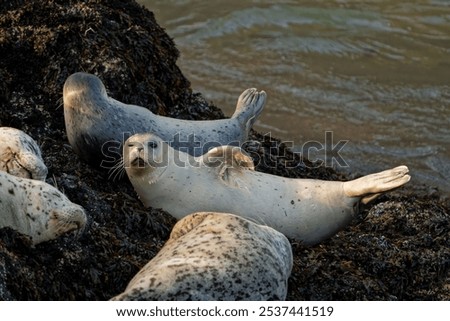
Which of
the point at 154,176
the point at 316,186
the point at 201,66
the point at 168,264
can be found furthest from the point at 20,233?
the point at 201,66

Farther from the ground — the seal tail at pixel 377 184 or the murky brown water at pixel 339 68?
the seal tail at pixel 377 184

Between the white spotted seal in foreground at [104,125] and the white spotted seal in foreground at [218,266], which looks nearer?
the white spotted seal in foreground at [218,266]

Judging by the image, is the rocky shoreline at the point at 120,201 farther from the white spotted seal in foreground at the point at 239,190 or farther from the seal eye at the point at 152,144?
the seal eye at the point at 152,144

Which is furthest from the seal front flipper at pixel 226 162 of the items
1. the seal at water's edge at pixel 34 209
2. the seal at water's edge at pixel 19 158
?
the seal at water's edge at pixel 34 209

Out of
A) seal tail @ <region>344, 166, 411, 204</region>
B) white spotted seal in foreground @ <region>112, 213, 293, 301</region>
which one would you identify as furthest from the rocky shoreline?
white spotted seal in foreground @ <region>112, 213, 293, 301</region>

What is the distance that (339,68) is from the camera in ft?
38.3

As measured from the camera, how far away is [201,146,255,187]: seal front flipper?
6.30m

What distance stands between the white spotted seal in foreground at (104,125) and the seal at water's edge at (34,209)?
1.42 m

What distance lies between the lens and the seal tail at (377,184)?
20.4 ft

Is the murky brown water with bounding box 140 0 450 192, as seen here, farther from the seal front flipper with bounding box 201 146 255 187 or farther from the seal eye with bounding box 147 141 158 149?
the seal eye with bounding box 147 141 158 149

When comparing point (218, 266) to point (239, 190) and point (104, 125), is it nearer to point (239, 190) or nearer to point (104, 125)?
point (239, 190)

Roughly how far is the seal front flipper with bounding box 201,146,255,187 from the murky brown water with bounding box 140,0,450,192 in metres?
3.15

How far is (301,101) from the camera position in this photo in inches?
428
